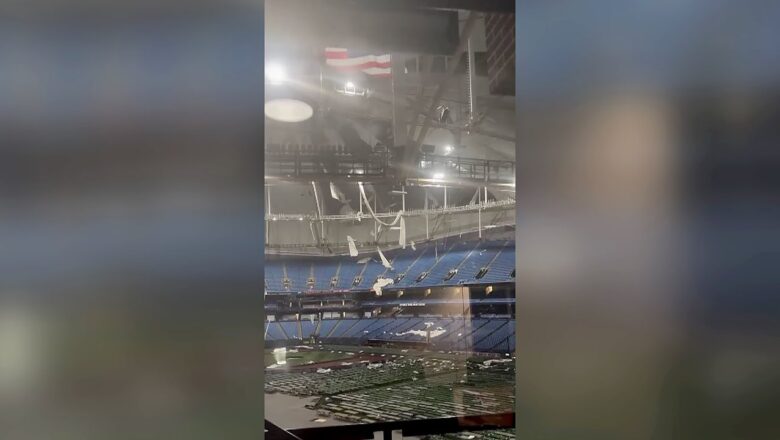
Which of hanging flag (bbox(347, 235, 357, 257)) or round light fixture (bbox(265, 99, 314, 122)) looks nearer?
round light fixture (bbox(265, 99, 314, 122))

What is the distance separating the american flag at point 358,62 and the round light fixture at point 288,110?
5.1 inches

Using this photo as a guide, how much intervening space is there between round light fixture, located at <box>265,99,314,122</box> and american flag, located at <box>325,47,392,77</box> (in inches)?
5.1

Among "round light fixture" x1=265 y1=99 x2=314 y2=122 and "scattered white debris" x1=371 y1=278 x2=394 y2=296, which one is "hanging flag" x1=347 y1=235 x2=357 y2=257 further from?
"round light fixture" x1=265 y1=99 x2=314 y2=122

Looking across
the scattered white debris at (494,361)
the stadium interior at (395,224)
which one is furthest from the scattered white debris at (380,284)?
the scattered white debris at (494,361)

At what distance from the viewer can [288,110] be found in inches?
35.3

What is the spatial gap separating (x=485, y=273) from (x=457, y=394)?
0.32 m

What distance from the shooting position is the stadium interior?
3.07 feet

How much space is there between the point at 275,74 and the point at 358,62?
22 centimetres

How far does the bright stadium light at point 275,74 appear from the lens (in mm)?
864
